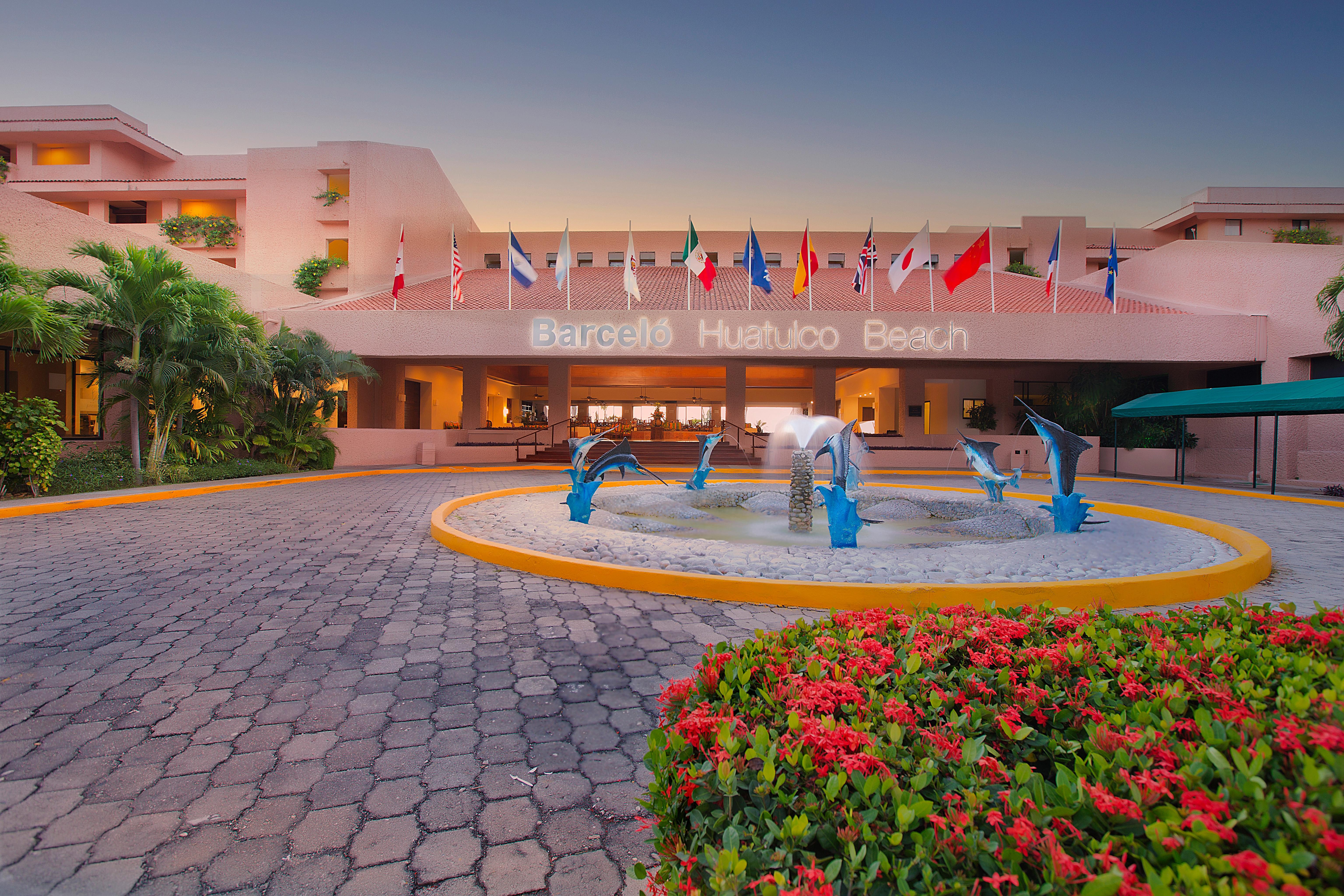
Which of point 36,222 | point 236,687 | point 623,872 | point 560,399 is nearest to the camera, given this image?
point 623,872

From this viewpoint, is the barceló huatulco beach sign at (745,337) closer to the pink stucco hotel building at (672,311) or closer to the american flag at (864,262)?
the pink stucco hotel building at (672,311)

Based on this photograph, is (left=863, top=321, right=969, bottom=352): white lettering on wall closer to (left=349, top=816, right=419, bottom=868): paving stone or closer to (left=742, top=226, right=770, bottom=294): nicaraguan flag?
(left=742, top=226, right=770, bottom=294): nicaraguan flag

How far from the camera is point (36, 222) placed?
442 inches

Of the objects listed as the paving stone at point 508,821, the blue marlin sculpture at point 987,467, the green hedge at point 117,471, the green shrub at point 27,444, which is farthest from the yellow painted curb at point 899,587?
the green hedge at point 117,471

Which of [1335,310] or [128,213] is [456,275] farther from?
[1335,310]

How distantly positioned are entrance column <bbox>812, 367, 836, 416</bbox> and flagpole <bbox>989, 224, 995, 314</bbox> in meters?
5.97

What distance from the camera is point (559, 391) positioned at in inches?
945

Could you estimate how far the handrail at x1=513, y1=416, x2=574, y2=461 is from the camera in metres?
21.3

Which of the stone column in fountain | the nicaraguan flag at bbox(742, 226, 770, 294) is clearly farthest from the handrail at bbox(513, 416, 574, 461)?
the stone column in fountain

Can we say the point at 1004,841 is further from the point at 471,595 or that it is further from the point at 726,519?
the point at 726,519

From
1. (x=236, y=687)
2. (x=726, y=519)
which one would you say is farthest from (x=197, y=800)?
(x=726, y=519)

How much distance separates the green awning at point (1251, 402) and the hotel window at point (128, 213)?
41324 mm

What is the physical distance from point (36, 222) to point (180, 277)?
9.61ft

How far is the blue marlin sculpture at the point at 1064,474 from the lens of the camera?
7.50 metres
